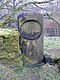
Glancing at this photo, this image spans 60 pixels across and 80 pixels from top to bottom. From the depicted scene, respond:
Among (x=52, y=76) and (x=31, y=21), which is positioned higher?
(x=31, y=21)

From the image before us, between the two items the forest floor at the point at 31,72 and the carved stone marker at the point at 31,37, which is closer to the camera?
the forest floor at the point at 31,72

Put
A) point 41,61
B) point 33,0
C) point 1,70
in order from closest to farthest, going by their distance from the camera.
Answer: point 1,70 → point 41,61 → point 33,0

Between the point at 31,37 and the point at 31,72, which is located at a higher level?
the point at 31,37

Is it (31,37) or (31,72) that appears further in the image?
(31,37)

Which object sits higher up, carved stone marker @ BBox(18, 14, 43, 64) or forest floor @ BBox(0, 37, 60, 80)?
carved stone marker @ BBox(18, 14, 43, 64)

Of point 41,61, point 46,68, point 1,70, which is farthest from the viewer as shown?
point 41,61

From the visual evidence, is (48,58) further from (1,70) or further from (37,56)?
(1,70)

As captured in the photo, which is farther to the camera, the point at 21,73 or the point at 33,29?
the point at 33,29

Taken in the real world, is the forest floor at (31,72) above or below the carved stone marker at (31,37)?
below

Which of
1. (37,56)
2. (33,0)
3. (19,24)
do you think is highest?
(33,0)

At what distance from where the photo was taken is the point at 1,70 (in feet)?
10.4

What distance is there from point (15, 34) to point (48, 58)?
72 cm

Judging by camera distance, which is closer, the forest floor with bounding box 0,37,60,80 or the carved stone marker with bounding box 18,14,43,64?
the forest floor with bounding box 0,37,60,80

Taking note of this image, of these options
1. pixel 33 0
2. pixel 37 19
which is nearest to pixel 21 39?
pixel 37 19
